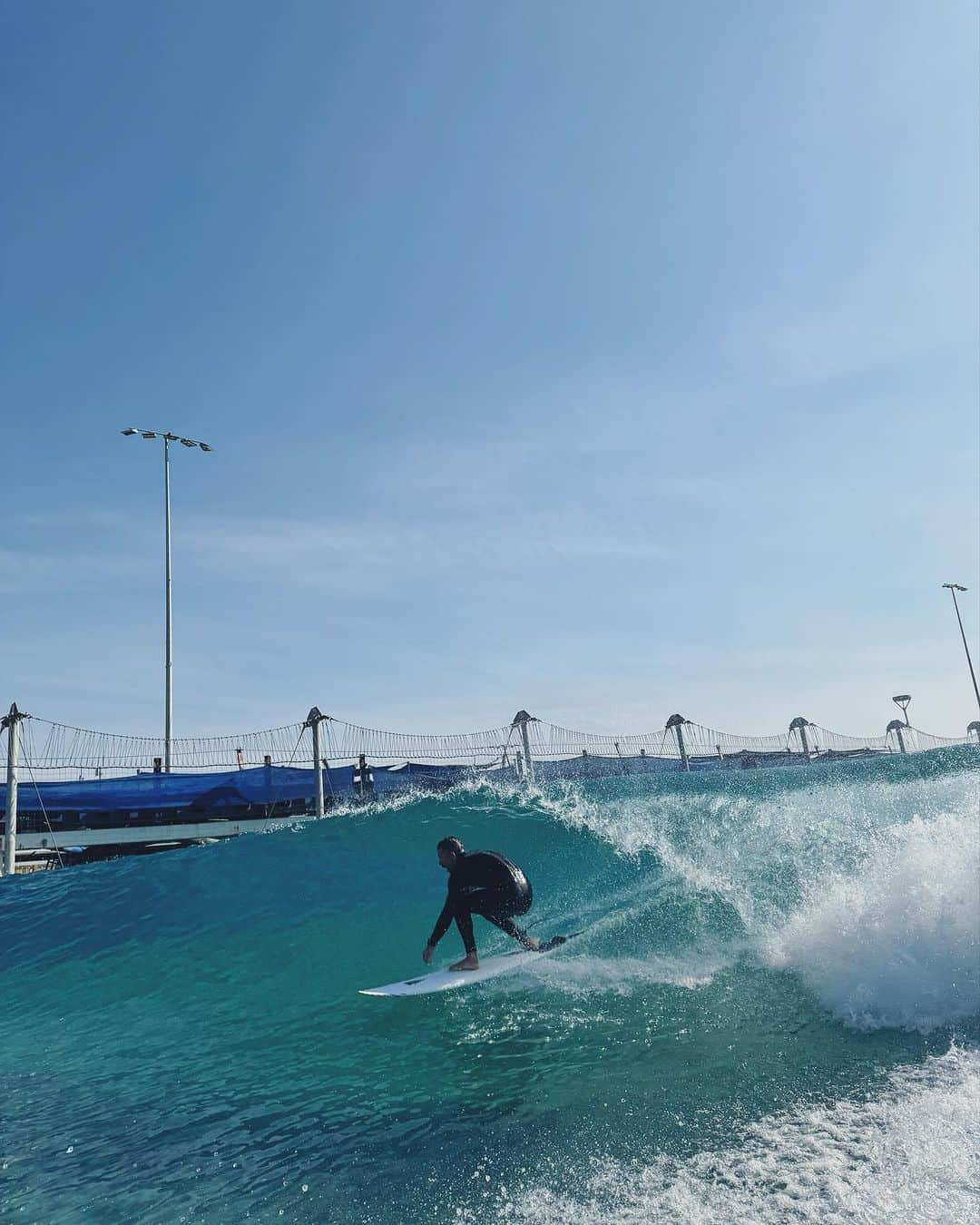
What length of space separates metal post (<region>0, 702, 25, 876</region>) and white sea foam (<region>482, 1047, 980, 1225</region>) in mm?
15783

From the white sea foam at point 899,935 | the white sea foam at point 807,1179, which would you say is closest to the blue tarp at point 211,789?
A: the white sea foam at point 899,935

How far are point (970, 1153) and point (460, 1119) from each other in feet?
9.75

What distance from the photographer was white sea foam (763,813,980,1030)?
21.8 ft

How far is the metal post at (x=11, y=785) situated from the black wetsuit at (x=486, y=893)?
12.4 m

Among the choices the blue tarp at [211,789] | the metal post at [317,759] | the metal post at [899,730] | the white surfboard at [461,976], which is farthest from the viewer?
the metal post at [899,730]

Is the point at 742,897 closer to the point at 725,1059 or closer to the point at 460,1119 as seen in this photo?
the point at 725,1059

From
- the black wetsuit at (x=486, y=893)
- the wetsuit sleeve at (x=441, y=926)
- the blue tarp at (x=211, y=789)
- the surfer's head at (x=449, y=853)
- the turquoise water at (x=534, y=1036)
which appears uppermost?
the blue tarp at (x=211, y=789)

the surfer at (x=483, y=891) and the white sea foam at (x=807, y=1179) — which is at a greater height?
the surfer at (x=483, y=891)

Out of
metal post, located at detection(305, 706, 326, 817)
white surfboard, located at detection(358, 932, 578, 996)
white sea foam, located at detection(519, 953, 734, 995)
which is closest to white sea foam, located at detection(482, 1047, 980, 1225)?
white sea foam, located at detection(519, 953, 734, 995)

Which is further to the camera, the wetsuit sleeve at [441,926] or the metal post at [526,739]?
the metal post at [526,739]

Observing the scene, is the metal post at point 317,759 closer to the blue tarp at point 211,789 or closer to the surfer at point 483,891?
the blue tarp at point 211,789

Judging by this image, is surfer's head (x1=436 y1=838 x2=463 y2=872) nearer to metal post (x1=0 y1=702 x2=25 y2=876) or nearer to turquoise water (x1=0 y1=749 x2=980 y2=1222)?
turquoise water (x1=0 y1=749 x2=980 y2=1222)

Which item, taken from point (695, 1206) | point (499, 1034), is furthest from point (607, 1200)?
point (499, 1034)

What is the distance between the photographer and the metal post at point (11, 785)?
16250mm
